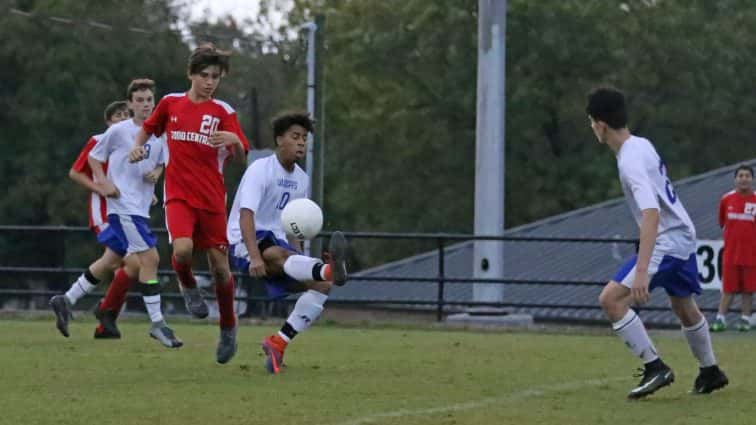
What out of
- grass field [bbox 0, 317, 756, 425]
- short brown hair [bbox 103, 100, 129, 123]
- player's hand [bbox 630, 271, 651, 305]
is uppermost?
short brown hair [bbox 103, 100, 129, 123]

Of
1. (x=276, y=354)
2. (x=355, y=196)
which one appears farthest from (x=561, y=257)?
(x=276, y=354)

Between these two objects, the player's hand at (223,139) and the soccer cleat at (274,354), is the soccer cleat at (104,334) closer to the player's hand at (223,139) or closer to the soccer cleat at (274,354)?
the soccer cleat at (274,354)

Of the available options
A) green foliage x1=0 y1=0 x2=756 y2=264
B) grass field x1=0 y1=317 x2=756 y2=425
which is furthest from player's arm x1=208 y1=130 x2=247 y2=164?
green foliage x1=0 y1=0 x2=756 y2=264

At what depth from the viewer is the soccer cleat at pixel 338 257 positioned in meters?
10.8

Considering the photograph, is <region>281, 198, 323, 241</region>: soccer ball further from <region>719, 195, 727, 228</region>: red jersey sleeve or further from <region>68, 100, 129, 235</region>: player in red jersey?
<region>719, 195, 727, 228</region>: red jersey sleeve

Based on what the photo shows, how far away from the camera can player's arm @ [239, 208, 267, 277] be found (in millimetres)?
11070

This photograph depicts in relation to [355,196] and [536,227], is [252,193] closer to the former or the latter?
[536,227]

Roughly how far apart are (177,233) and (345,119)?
5067 cm

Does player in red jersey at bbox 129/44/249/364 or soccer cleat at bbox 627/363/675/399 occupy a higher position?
player in red jersey at bbox 129/44/249/364

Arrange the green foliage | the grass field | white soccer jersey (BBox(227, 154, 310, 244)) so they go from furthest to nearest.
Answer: the green foliage
white soccer jersey (BBox(227, 154, 310, 244))
the grass field

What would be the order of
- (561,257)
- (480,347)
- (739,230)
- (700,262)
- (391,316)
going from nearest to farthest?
1. (480,347)
2. (739,230)
3. (700,262)
4. (391,316)
5. (561,257)

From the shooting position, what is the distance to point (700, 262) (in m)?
21.2

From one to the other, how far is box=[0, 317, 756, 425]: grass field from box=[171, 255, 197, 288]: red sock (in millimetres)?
604

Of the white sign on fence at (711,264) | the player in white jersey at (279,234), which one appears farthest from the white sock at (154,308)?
the white sign on fence at (711,264)
